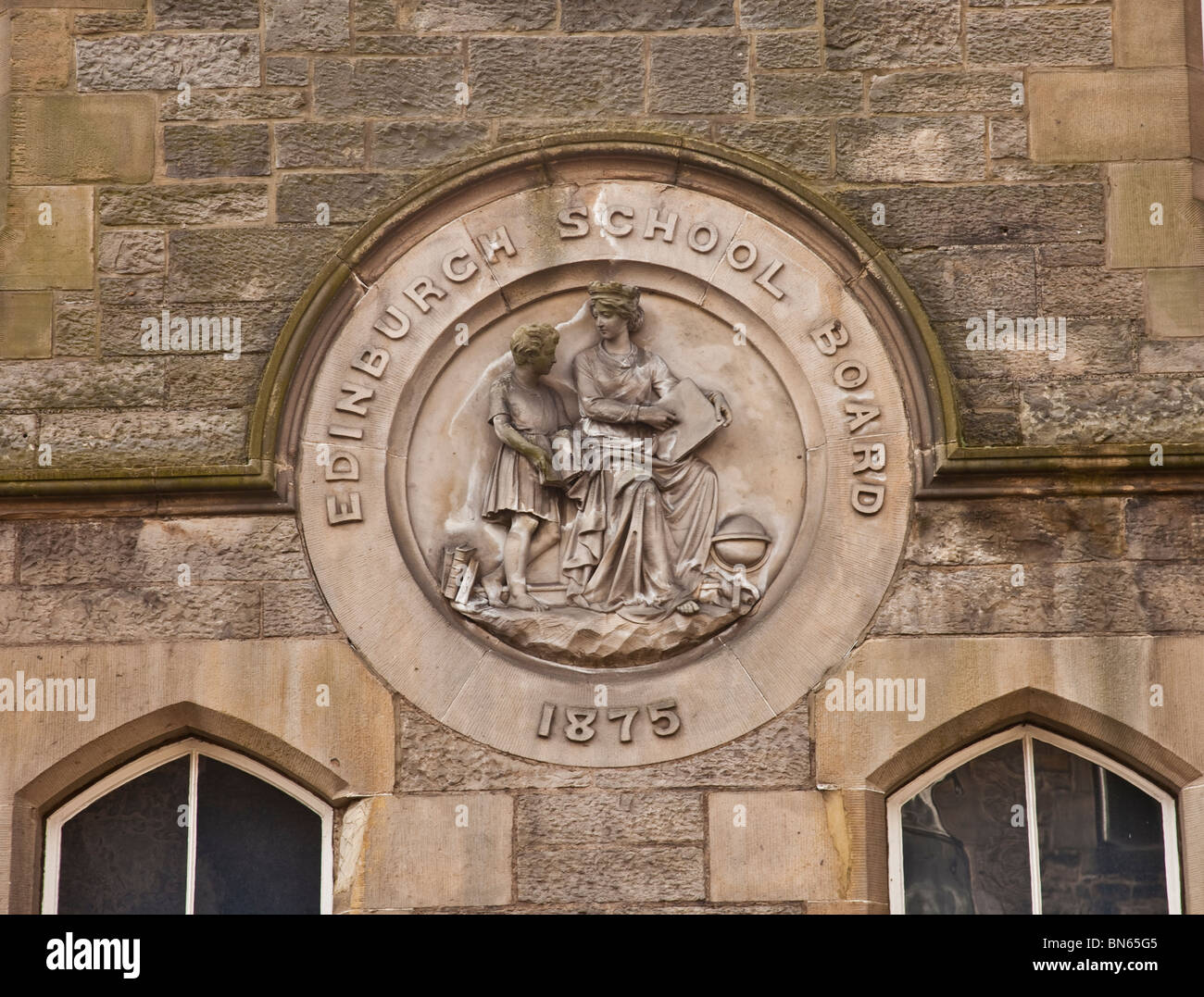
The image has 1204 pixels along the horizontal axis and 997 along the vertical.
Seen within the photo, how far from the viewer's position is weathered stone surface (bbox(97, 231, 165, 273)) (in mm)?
11555

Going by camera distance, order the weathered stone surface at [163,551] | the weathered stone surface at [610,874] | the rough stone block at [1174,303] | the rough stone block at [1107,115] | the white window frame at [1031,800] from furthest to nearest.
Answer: the rough stone block at [1107,115], the rough stone block at [1174,303], the weathered stone surface at [163,551], the white window frame at [1031,800], the weathered stone surface at [610,874]

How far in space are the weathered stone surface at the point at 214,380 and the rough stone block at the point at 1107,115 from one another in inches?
158

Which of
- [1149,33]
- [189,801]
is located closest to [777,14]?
[1149,33]

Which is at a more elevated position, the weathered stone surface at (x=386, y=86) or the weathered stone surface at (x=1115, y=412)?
the weathered stone surface at (x=386, y=86)

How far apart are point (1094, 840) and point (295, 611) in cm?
392

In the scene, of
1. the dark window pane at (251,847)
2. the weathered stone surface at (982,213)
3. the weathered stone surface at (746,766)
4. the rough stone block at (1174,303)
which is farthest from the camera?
the weathered stone surface at (982,213)

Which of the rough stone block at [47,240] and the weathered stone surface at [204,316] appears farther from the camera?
the rough stone block at [47,240]

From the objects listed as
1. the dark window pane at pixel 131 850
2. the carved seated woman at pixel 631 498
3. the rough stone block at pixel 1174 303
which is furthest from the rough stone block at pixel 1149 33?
the dark window pane at pixel 131 850

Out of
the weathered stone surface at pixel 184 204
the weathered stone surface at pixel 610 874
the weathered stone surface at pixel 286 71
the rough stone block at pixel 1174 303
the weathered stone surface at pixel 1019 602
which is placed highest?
the weathered stone surface at pixel 286 71

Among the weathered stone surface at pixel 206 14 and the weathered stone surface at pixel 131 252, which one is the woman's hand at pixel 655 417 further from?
the weathered stone surface at pixel 206 14

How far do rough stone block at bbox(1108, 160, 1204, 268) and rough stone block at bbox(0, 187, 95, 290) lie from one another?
5.05m

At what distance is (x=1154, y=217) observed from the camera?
11.4 m

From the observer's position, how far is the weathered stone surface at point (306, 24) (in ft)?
38.4
